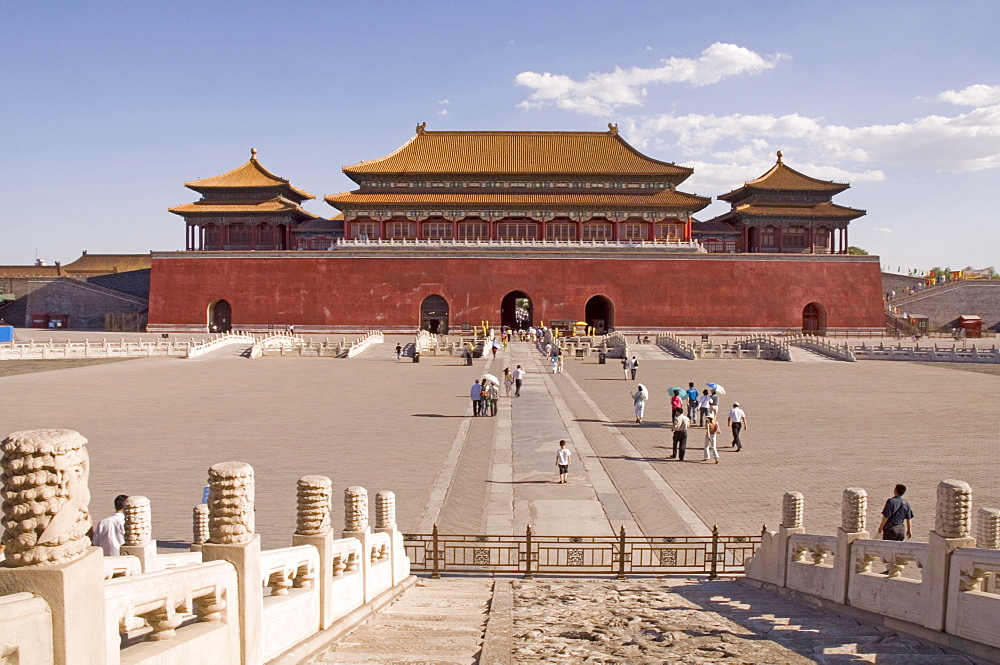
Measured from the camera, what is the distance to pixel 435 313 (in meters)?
45.9

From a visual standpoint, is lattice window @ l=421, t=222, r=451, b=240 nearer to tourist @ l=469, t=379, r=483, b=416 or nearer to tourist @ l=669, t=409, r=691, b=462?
tourist @ l=469, t=379, r=483, b=416

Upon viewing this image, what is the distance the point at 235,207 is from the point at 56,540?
48723 millimetres

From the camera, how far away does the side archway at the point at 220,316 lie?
46.0 metres

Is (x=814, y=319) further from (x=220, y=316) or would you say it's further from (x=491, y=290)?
(x=220, y=316)

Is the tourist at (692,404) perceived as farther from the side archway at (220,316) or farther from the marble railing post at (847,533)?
the side archway at (220,316)

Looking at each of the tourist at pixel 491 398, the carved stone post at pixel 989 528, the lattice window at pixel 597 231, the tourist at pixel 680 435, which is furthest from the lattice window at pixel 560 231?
the carved stone post at pixel 989 528

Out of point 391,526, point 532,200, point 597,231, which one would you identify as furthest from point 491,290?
point 391,526

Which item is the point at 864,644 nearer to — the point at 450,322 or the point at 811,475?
the point at 811,475

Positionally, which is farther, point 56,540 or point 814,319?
point 814,319

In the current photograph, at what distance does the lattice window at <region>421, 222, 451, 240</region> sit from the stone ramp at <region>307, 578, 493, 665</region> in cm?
4086

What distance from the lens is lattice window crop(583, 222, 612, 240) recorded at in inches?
1848

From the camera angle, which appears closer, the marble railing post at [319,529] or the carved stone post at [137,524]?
the marble railing post at [319,529]

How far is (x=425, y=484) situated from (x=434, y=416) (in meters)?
6.32

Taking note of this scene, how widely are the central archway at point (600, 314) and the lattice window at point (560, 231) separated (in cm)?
406
